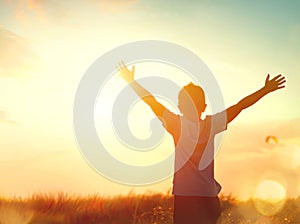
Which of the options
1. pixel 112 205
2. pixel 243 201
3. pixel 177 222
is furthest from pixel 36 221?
pixel 243 201

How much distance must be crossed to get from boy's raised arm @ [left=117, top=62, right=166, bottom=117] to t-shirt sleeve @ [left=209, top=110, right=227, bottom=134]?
510 mm

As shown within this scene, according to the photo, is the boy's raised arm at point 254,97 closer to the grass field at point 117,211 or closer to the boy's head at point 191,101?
the boy's head at point 191,101

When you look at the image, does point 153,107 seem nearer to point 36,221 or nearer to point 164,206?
point 36,221

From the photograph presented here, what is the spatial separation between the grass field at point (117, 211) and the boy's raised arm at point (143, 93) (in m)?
3.22

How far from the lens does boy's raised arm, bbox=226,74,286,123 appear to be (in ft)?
17.4

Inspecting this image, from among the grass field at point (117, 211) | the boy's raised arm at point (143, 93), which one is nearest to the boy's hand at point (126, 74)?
the boy's raised arm at point (143, 93)

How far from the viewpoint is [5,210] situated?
8.21 m

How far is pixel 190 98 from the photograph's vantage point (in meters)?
5.28

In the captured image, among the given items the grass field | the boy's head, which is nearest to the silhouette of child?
the boy's head

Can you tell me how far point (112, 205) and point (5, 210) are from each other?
172 cm

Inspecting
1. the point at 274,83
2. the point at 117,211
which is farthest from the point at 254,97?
the point at 117,211

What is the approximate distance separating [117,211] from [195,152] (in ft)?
12.6

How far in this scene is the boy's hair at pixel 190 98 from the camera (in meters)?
5.25

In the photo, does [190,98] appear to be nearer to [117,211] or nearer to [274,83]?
[274,83]
